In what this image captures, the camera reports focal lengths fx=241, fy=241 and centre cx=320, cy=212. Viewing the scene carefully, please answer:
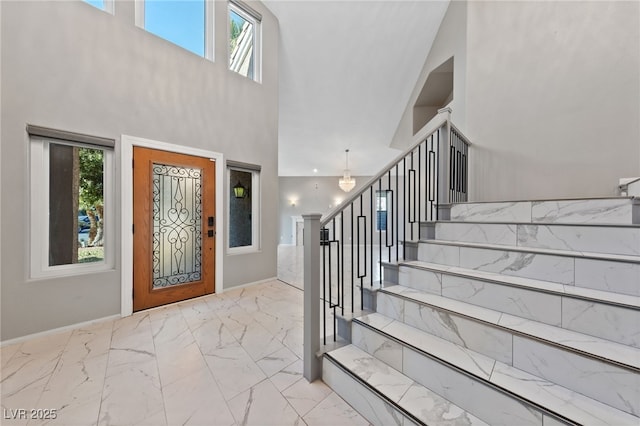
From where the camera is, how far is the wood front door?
284cm

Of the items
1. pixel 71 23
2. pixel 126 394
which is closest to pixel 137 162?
pixel 71 23

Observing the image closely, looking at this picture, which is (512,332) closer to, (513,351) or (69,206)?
(513,351)

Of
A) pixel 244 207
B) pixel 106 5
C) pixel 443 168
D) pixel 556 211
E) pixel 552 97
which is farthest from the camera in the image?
pixel 244 207

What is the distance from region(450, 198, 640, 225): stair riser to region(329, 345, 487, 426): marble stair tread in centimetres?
173

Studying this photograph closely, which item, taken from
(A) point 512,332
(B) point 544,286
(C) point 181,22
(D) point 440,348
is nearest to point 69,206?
(C) point 181,22

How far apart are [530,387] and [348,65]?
5.71 meters

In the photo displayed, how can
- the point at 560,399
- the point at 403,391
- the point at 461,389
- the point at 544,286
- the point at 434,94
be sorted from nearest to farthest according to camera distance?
the point at 560,399 → the point at 461,389 → the point at 403,391 → the point at 544,286 → the point at 434,94

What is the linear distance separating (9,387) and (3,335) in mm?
820

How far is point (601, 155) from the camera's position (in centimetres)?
258

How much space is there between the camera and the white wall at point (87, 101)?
214 centimetres

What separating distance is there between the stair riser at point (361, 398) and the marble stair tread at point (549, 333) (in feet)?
1.31

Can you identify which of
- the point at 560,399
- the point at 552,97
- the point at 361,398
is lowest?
the point at 361,398

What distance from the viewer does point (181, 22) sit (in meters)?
3.18

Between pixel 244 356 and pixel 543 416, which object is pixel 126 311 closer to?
pixel 244 356
